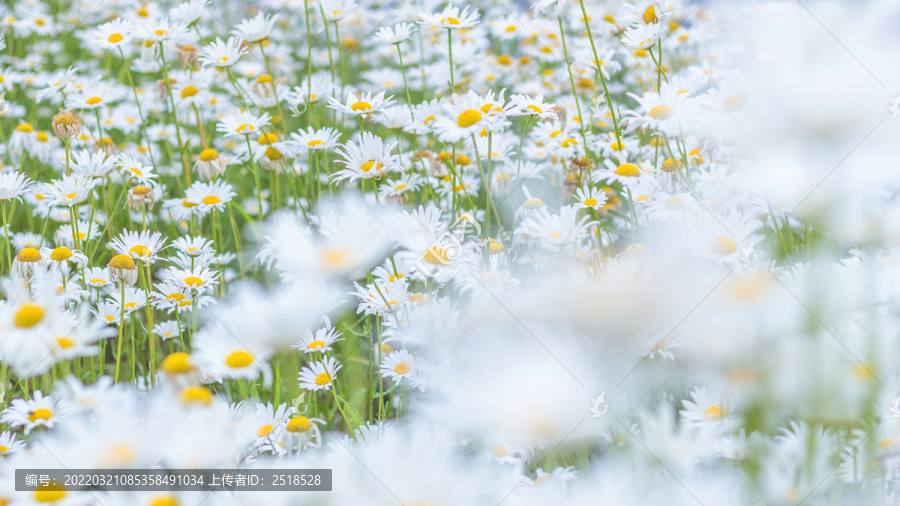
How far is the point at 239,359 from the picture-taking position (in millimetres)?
564

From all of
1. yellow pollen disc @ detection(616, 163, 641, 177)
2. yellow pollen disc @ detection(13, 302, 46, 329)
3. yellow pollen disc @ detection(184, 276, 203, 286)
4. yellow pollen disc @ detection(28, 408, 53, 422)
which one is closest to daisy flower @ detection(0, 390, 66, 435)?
yellow pollen disc @ detection(28, 408, 53, 422)

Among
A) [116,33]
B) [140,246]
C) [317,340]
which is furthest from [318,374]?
[116,33]

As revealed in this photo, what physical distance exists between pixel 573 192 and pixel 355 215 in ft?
2.27

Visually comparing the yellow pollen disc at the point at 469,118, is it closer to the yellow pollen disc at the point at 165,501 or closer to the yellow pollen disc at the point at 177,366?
the yellow pollen disc at the point at 177,366

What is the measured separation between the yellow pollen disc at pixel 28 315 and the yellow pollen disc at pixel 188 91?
78 centimetres

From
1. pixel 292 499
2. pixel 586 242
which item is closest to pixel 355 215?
pixel 292 499

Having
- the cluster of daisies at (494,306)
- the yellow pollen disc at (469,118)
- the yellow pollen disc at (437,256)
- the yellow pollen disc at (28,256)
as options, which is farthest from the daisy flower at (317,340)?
the yellow pollen disc at (28,256)

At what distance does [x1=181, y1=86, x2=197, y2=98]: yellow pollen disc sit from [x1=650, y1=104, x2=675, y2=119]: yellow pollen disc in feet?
3.01

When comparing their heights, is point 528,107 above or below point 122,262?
above

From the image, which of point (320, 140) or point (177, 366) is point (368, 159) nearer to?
point (320, 140)

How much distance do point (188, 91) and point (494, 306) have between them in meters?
1.20

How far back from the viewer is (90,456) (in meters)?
0.37

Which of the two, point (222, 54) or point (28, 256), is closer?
point (28, 256)

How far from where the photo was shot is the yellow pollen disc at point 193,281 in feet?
2.99
